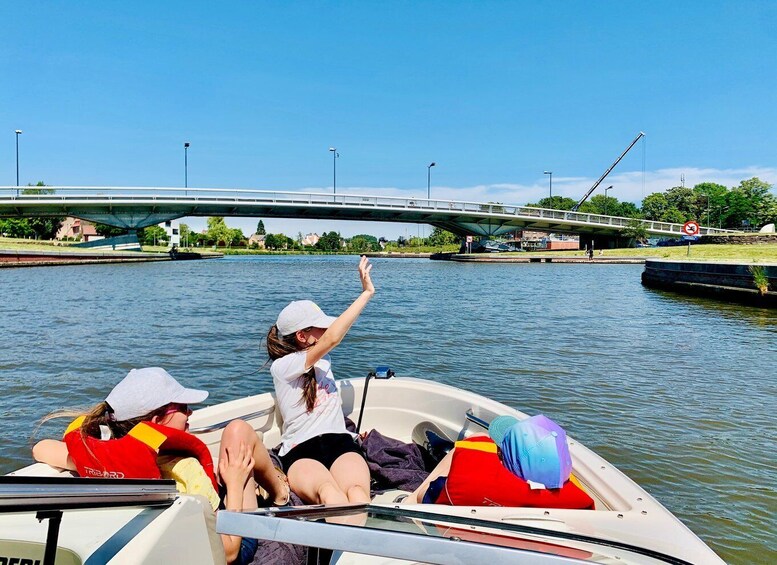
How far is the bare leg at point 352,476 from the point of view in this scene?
2.90 meters

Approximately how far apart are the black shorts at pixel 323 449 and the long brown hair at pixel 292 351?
19 cm

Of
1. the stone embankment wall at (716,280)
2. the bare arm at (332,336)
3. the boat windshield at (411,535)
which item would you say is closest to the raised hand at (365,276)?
the bare arm at (332,336)

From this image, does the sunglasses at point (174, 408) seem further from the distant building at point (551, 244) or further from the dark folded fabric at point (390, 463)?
the distant building at point (551, 244)

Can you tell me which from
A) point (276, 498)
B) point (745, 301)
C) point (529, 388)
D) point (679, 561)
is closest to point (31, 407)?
point (276, 498)

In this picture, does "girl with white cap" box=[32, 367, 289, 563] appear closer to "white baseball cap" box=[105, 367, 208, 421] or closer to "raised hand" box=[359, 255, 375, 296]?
"white baseball cap" box=[105, 367, 208, 421]

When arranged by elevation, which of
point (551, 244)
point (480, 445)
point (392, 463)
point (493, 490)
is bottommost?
point (392, 463)

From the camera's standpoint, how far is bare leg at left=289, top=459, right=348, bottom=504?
A: 2772mm

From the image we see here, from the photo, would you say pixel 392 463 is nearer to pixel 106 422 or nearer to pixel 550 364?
pixel 106 422

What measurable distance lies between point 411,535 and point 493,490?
1.16m

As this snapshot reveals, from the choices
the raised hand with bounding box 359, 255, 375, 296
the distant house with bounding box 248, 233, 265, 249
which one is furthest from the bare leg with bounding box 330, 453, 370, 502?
the distant house with bounding box 248, 233, 265, 249

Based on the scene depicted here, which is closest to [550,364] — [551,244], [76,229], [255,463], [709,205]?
[255,463]

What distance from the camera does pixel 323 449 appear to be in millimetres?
3262

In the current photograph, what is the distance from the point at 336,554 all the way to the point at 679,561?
1012 mm

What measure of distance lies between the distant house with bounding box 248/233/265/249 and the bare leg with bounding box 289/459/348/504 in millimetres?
149978
